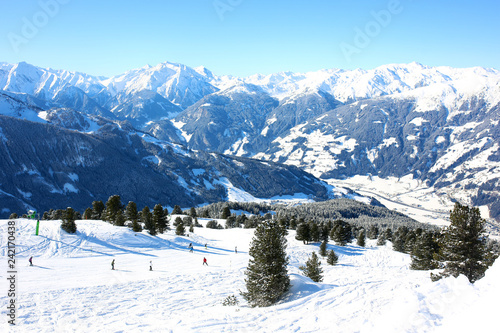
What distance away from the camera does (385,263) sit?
3132 inches

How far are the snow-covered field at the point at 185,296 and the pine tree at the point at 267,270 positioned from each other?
139cm

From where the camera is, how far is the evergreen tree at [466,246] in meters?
31.0

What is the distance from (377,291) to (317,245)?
60.9 metres

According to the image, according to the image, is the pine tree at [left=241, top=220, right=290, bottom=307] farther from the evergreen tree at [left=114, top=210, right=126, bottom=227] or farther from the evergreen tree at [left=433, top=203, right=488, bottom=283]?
the evergreen tree at [left=114, top=210, right=126, bottom=227]

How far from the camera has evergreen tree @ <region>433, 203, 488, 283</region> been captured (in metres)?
31.0

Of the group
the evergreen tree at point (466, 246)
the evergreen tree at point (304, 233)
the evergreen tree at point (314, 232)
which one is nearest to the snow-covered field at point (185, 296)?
the evergreen tree at point (466, 246)

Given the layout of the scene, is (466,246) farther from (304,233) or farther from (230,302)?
(304,233)

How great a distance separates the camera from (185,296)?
123ft

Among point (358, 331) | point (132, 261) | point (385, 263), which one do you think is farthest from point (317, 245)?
point (358, 331)

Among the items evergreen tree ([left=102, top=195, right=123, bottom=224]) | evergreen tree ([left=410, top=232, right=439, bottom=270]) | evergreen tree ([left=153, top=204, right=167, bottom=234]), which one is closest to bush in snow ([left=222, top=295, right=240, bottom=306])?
evergreen tree ([left=410, top=232, right=439, bottom=270])

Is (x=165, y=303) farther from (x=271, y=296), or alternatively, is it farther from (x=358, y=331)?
(x=358, y=331)

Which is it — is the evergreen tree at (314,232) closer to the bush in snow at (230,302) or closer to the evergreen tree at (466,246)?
the evergreen tree at (466,246)

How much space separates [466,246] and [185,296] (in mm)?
31923

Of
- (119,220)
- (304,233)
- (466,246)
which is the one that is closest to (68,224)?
(119,220)
